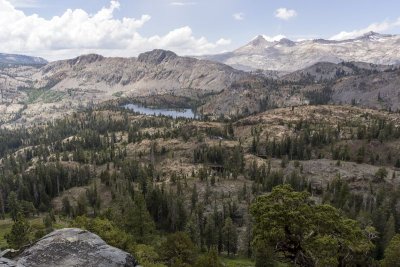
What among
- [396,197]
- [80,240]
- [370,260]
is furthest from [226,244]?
[80,240]

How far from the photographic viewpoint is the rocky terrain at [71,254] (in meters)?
→ 38.0

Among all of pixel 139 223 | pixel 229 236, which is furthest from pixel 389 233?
pixel 139 223

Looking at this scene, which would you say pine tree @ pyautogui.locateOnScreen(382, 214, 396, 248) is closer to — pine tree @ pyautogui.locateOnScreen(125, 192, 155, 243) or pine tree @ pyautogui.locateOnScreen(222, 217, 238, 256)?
pine tree @ pyautogui.locateOnScreen(222, 217, 238, 256)

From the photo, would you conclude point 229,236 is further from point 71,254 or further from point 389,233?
point 71,254

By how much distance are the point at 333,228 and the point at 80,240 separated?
35369 millimetres

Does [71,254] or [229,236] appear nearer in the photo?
[71,254]

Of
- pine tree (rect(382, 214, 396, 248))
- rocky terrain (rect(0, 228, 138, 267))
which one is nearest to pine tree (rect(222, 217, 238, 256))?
pine tree (rect(382, 214, 396, 248))

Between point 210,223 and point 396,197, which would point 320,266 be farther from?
point 396,197

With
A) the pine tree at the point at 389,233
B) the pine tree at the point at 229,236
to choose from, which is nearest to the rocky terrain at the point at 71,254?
the pine tree at the point at 229,236

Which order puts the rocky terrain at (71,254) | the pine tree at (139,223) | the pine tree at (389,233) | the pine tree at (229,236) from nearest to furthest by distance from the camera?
1. the rocky terrain at (71,254)
2. the pine tree at (139,223)
3. the pine tree at (389,233)
4. the pine tree at (229,236)

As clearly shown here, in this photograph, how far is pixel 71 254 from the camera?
39188 millimetres

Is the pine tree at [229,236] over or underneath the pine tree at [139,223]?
underneath

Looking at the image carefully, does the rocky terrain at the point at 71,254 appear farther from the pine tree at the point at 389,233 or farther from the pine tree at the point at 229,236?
the pine tree at the point at 389,233

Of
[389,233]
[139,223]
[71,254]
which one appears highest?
[71,254]
